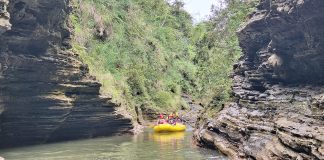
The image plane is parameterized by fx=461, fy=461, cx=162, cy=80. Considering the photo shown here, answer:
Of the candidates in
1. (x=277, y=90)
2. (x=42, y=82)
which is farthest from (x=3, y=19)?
(x=277, y=90)

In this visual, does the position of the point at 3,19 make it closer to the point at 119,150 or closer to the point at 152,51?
the point at 119,150

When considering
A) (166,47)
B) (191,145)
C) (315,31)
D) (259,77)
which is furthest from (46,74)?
(166,47)

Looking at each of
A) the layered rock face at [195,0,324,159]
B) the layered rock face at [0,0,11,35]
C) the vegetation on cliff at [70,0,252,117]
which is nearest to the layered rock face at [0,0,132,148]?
the vegetation on cliff at [70,0,252,117]

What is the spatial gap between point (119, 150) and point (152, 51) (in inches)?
935

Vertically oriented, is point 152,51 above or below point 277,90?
above

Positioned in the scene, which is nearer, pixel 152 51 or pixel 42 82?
pixel 42 82

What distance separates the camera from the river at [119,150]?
2038cm

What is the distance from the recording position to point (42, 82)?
24.4m

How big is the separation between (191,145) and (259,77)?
17.8 feet

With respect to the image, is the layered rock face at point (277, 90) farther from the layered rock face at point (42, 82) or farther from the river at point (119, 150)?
the layered rock face at point (42, 82)

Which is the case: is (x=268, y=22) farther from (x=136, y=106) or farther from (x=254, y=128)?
(x=136, y=106)

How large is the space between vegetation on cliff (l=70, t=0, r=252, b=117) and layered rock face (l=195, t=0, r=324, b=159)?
118 inches

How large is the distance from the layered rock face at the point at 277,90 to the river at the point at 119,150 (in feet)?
4.49

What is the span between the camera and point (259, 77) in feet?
70.9
